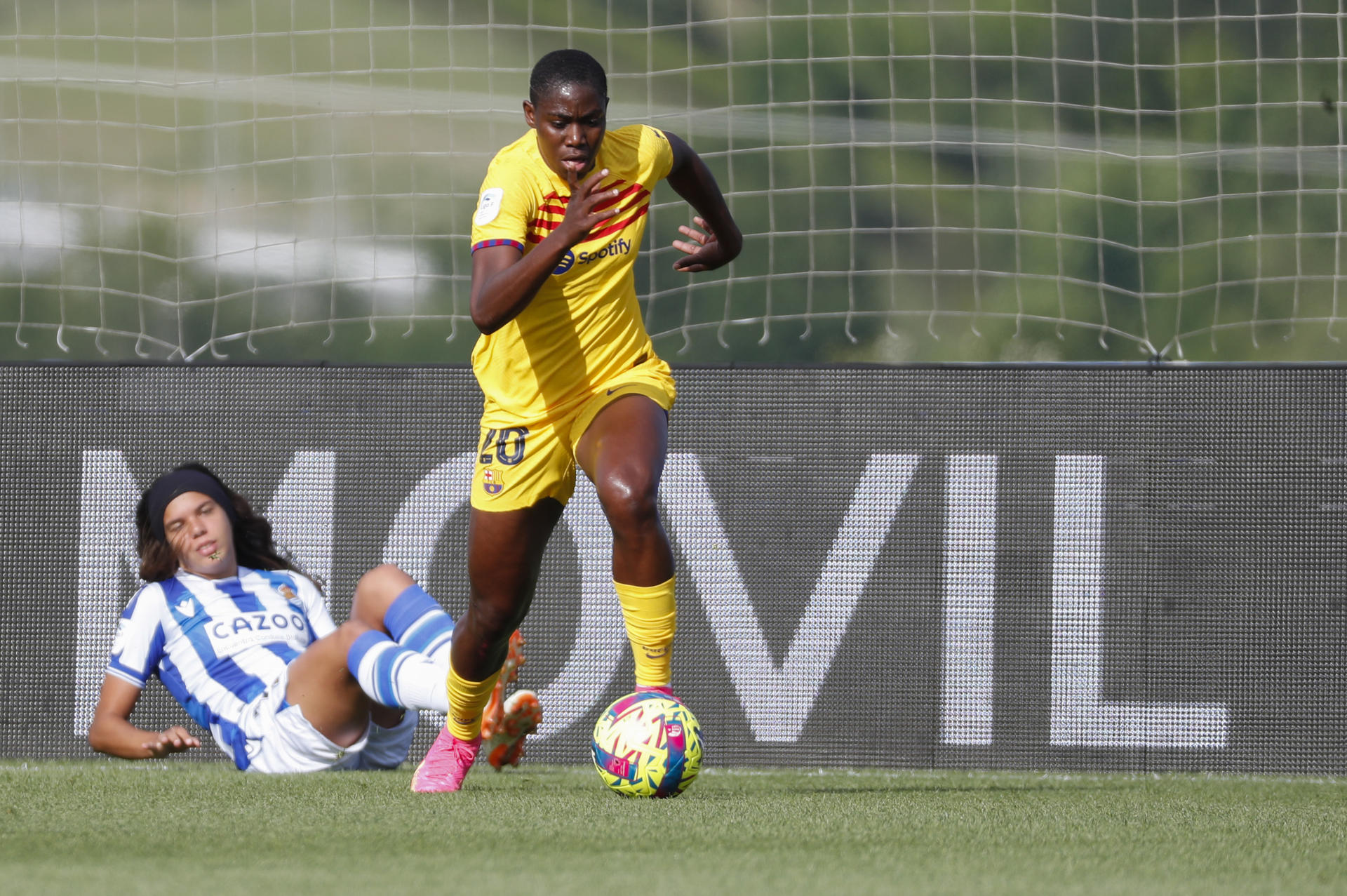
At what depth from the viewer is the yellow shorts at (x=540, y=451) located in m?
3.68

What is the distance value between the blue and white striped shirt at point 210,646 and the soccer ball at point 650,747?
1.55 metres

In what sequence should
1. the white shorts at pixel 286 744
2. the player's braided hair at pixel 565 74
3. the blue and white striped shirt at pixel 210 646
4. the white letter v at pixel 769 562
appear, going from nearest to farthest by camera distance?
the player's braided hair at pixel 565 74, the white shorts at pixel 286 744, the blue and white striped shirt at pixel 210 646, the white letter v at pixel 769 562

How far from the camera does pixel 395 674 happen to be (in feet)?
13.7

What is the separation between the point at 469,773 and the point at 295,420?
1.42m

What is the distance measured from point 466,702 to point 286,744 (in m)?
0.84

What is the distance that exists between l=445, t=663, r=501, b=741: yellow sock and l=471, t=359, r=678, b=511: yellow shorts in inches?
18.8

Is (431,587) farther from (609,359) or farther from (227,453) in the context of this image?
(609,359)

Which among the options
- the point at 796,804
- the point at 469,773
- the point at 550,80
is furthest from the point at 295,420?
the point at 796,804

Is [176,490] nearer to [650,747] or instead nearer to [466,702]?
[466,702]

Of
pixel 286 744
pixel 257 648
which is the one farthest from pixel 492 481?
pixel 257 648

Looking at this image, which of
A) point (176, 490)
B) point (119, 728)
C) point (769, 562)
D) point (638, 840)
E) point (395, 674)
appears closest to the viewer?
point (638, 840)

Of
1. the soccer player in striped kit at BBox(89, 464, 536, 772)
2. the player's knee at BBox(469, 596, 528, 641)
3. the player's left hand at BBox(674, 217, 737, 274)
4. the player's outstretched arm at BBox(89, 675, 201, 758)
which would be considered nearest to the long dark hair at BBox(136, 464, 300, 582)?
the soccer player in striped kit at BBox(89, 464, 536, 772)

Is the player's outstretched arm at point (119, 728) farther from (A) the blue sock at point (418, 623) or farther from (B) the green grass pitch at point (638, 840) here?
(A) the blue sock at point (418, 623)

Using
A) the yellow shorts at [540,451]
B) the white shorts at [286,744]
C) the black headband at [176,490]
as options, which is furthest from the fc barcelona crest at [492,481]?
the black headband at [176,490]
